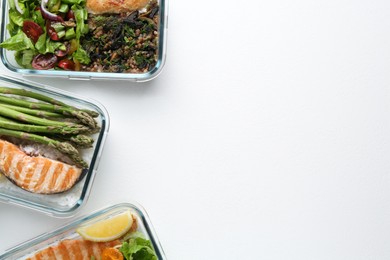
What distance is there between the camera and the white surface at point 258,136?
244cm

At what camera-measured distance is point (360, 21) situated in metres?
2.54

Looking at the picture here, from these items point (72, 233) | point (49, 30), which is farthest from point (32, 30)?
point (72, 233)

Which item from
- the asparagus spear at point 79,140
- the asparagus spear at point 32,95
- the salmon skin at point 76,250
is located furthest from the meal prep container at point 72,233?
the asparagus spear at point 32,95

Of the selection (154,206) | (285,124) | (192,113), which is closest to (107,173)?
(154,206)

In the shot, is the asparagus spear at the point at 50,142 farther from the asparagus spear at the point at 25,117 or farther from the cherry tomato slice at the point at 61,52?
the cherry tomato slice at the point at 61,52

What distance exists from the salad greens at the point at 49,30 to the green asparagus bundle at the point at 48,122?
14 cm

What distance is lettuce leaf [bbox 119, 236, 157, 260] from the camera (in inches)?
88.5

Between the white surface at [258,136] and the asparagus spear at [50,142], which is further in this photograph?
the white surface at [258,136]

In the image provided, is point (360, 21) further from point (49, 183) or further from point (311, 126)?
point (49, 183)

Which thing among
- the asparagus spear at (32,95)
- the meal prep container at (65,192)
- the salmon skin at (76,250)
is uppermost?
the asparagus spear at (32,95)

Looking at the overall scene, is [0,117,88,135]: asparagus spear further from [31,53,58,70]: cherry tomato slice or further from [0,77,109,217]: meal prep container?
[31,53,58,70]: cherry tomato slice

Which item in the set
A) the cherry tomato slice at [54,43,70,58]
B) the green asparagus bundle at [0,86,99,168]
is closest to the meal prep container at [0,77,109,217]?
the green asparagus bundle at [0,86,99,168]

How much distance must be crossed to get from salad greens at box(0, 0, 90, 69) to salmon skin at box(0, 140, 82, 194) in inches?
13.3

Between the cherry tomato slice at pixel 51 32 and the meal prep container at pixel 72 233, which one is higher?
the cherry tomato slice at pixel 51 32
